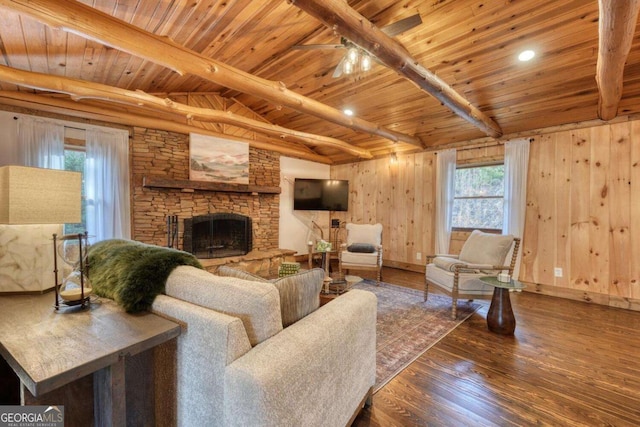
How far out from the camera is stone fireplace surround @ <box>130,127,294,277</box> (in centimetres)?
416

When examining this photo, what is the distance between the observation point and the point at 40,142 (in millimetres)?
3449

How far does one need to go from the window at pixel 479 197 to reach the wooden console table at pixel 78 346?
499 centimetres

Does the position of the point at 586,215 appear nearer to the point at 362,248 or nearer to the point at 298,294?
the point at 362,248

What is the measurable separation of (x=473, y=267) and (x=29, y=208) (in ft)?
11.9

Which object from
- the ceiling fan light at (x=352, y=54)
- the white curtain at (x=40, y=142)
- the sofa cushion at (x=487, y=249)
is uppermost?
the ceiling fan light at (x=352, y=54)

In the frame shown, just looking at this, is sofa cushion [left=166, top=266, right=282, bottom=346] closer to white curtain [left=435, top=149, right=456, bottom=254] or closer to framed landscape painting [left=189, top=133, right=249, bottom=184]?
framed landscape painting [left=189, top=133, right=249, bottom=184]

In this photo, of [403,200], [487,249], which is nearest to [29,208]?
[487,249]

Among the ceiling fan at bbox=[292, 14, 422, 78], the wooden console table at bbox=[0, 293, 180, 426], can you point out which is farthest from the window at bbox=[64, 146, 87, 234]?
the ceiling fan at bbox=[292, 14, 422, 78]

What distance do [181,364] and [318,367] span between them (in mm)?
572

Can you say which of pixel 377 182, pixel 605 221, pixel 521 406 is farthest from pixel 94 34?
pixel 605 221

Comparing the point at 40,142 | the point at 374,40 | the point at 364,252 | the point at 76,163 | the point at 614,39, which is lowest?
the point at 364,252

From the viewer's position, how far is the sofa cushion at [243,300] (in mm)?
1094

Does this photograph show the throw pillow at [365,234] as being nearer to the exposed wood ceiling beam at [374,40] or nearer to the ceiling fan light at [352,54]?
the exposed wood ceiling beam at [374,40]

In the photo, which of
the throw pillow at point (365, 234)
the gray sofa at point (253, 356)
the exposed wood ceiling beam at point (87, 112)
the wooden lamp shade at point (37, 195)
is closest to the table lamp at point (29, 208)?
the wooden lamp shade at point (37, 195)
